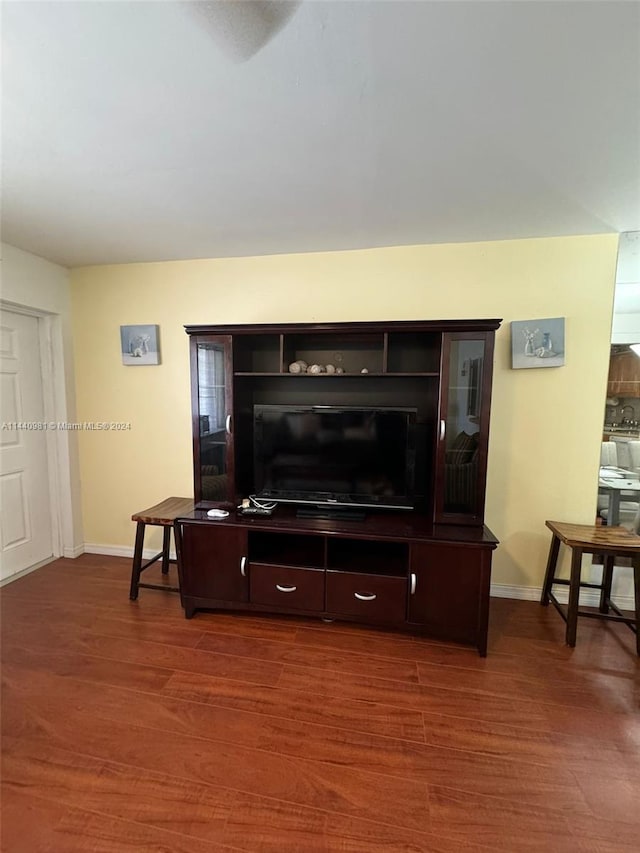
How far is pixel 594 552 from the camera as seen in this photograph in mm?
1867

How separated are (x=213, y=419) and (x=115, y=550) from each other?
1660 mm

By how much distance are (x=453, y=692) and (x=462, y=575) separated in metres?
0.53

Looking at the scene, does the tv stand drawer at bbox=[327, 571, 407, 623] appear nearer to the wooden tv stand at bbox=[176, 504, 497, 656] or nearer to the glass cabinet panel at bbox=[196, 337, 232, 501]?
the wooden tv stand at bbox=[176, 504, 497, 656]

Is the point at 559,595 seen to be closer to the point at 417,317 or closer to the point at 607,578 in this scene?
the point at 607,578

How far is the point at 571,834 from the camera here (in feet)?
3.66

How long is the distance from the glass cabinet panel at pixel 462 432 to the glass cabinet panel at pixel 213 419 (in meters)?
1.34

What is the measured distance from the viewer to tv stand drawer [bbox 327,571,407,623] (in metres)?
1.94

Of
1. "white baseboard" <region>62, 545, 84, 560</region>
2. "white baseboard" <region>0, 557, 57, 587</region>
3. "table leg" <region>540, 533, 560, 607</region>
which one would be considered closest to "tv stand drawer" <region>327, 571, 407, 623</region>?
"table leg" <region>540, 533, 560, 607</region>

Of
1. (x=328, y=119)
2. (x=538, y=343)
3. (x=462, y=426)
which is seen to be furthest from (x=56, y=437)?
(x=538, y=343)

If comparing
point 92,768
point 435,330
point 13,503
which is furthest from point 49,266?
point 92,768

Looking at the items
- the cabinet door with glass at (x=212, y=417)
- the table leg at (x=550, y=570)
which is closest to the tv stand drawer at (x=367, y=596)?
the cabinet door with glass at (x=212, y=417)

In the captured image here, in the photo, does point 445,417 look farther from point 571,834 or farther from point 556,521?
point 571,834

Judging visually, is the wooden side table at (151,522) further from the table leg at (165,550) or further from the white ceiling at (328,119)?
the white ceiling at (328,119)

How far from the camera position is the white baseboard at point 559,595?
7.45 feet
